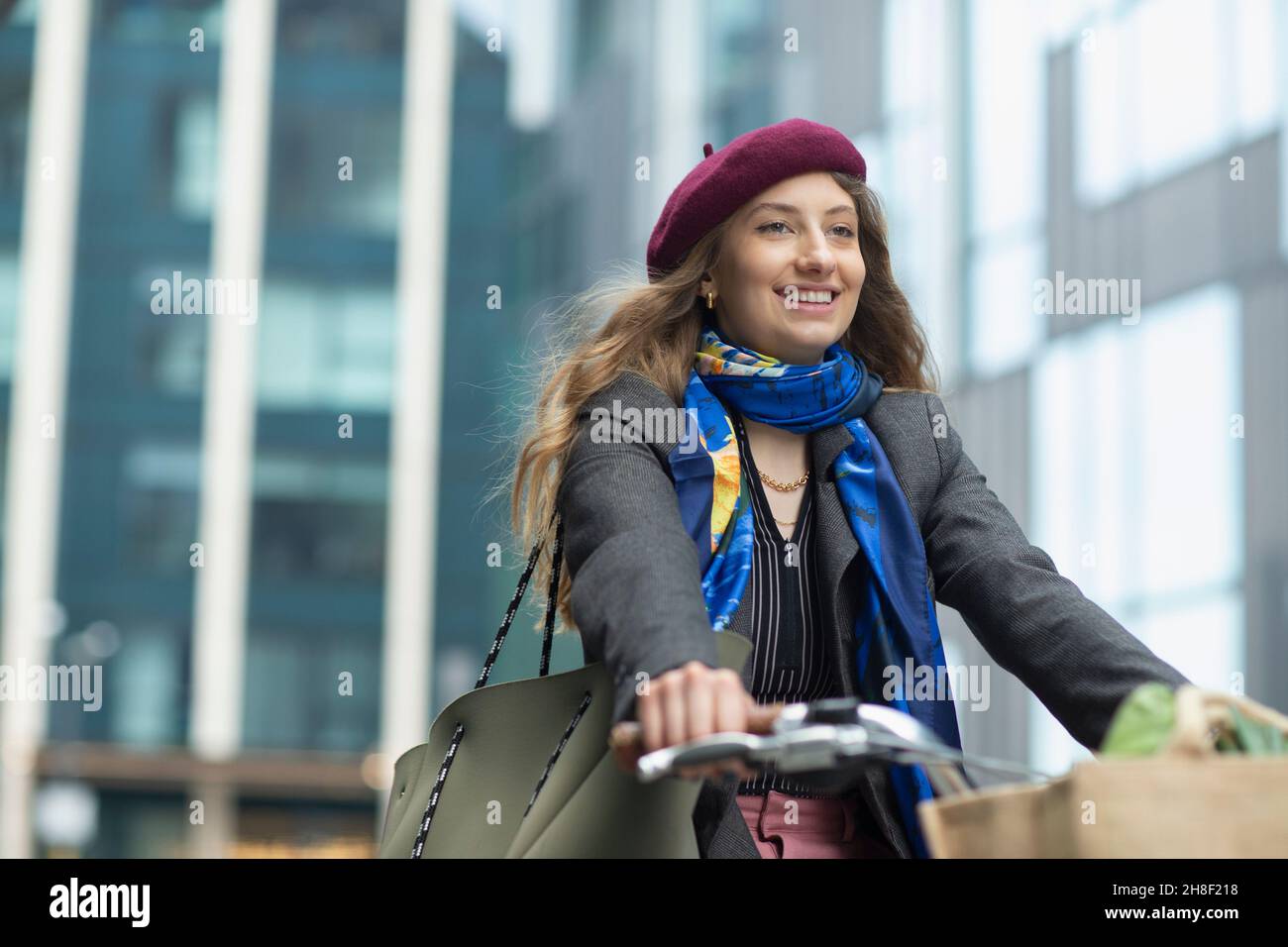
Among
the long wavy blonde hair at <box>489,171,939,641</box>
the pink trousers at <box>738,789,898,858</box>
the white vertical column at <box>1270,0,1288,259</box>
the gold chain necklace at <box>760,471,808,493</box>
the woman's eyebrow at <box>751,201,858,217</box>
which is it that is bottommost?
the pink trousers at <box>738,789,898,858</box>

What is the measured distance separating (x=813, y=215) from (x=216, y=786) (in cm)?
2115

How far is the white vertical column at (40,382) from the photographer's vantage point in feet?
72.9

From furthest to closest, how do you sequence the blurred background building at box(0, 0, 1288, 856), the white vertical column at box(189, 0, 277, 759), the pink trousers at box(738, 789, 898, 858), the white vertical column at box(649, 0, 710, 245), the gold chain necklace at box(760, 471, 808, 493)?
1. the white vertical column at box(189, 0, 277, 759)
2. the blurred background building at box(0, 0, 1288, 856)
3. the white vertical column at box(649, 0, 710, 245)
4. the gold chain necklace at box(760, 471, 808, 493)
5. the pink trousers at box(738, 789, 898, 858)

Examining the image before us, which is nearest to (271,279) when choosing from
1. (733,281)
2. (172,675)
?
(172,675)

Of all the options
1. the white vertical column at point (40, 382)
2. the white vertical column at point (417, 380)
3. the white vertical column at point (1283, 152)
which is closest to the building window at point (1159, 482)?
the white vertical column at point (1283, 152)

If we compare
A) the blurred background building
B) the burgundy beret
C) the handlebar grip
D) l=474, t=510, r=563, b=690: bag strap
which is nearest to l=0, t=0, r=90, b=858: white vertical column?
the blurred background building

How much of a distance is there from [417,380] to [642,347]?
2070 centimetres

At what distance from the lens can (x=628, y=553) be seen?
227 centimetres

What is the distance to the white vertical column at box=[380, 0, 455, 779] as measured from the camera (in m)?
22.8

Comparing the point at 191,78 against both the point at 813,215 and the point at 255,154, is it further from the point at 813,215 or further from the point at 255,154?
the point at 813,215

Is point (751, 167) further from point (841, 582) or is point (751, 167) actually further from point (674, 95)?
point (674, 95)

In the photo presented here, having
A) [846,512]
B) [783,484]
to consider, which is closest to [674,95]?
[783,484]

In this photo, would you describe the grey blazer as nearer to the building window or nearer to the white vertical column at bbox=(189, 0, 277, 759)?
the building window
